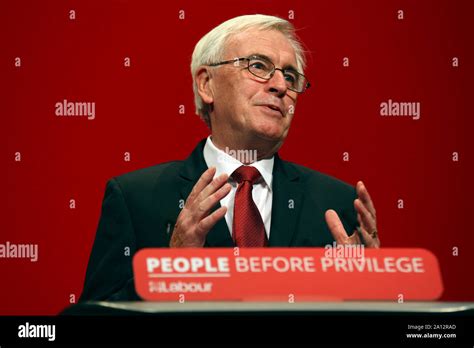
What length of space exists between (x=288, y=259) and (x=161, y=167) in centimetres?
104

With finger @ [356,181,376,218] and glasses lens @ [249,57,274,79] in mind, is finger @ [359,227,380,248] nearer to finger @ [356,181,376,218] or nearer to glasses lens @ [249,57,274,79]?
finger @ [356,181,376,218]

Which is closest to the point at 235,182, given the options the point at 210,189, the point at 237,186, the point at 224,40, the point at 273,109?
the point at 237,186

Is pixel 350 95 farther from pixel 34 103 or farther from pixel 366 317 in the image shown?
pixel 366 317

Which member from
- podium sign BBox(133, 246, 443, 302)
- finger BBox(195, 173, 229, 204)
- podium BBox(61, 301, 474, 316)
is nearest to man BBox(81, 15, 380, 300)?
finger BBox(195, 173, 229, 204)

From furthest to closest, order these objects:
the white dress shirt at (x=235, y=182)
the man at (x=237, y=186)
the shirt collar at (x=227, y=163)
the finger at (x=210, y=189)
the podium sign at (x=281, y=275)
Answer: the shirt collar at (x=227, y=163), the white dress shirt at (x=235, y=182), the man at (x=237, y=186), the finger at (x=210, y=189), the podium sign at (x=281, y=275)

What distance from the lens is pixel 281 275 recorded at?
182 centimetres

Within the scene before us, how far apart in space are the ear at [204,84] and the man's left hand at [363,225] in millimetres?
878

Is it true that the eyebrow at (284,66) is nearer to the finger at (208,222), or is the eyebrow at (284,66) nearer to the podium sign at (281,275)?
the finger at (208,222)

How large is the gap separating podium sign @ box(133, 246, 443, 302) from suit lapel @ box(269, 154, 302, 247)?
2.04 ft

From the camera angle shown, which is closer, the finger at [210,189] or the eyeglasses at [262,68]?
the finger at [210,189]

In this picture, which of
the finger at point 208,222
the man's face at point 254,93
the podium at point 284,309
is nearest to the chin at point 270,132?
the man's face at point 254,93

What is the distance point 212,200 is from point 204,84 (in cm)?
93

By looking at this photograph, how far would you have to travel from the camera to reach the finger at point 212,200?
2.16m

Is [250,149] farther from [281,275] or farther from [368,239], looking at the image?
[281,275]
